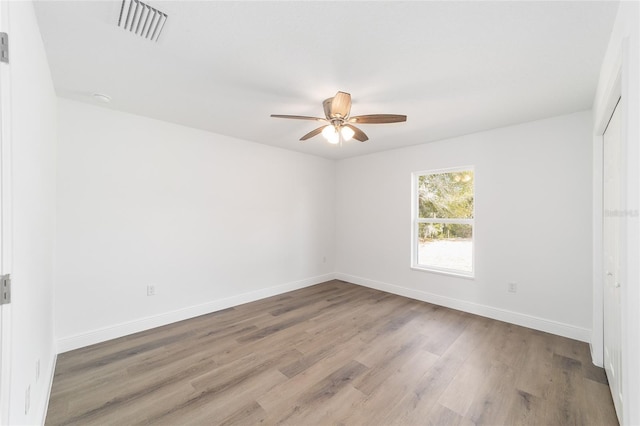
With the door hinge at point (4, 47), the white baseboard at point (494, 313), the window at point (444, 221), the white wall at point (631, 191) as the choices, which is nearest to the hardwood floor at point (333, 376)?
the white baseboard at point (494, 313)

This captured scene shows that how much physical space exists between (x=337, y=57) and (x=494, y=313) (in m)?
3.53

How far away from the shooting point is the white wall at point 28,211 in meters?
1.19

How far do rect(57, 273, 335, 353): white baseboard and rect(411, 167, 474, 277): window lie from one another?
88.9 inches

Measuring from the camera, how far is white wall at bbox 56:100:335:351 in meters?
2.68

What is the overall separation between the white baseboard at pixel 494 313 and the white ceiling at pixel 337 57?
7.67 ft

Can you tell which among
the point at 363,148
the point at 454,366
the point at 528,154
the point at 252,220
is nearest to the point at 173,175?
the point at 252,220

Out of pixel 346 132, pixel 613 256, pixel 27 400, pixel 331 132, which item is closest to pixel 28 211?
pixel 27 400

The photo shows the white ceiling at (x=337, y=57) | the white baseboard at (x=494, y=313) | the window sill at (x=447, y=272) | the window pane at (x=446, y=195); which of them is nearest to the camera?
the white ceiling at (x=337, y=57)

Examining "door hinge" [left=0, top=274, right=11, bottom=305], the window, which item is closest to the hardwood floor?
the window

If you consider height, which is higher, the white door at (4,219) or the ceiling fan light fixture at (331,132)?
the ceiling fan light fixture at (331,132)

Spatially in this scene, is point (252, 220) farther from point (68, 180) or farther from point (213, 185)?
point (68, 180)

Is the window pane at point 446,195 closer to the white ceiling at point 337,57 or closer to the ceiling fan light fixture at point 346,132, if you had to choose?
the white ceiling at point 337,57

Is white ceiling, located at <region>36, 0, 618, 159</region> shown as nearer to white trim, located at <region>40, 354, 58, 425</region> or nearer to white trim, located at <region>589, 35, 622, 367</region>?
white trim, located at <region>589, 35, 622, 367</region>

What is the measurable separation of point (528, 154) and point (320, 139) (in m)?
2.63
